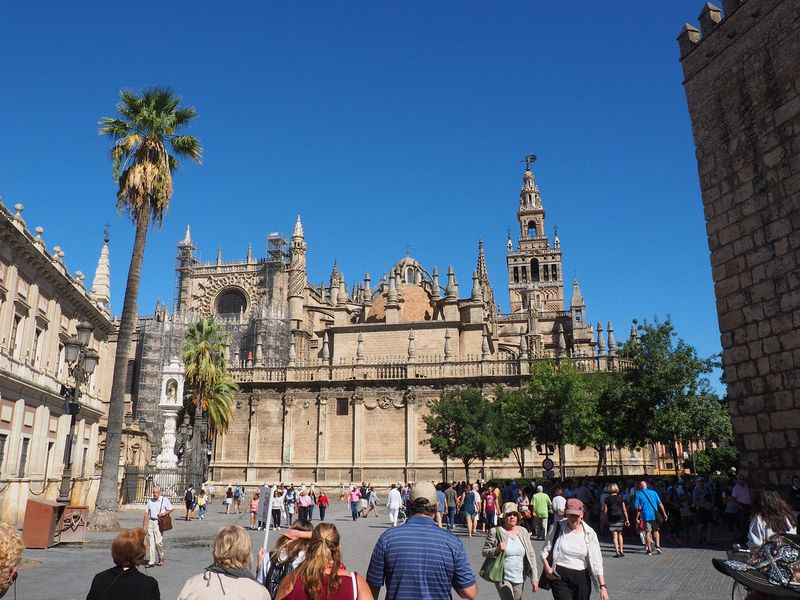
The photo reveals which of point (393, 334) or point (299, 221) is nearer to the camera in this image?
point (393, 334)

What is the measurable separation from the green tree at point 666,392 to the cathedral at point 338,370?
5.27m

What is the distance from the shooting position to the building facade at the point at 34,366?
18891 mm

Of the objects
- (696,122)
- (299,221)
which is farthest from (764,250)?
(299,221)

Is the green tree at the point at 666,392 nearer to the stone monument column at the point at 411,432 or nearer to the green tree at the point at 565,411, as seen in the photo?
the green tree at the point at 565,411

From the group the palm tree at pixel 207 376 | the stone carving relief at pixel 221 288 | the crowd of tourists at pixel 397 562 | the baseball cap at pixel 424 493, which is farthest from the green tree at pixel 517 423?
the stone carving relief at pixel 221 288

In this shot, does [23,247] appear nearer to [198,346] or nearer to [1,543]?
[198,346]

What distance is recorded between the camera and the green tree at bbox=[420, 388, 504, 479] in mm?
29797

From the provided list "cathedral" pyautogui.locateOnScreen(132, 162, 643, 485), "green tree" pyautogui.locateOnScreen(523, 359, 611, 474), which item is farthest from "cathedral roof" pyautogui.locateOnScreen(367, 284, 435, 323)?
"green tree" pyautogui.locateOnScreen(523, 359, 611, 474)

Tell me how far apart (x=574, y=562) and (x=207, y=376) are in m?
31.0

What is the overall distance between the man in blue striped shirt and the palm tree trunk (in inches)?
605

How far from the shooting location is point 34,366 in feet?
71.7

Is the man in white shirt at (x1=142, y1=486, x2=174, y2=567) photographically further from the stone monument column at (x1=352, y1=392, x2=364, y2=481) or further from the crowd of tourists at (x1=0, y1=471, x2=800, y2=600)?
the stone monument column at (x1=352, y1=392, x2=364, y2=481)

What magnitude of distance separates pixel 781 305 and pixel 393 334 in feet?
112

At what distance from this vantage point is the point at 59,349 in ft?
80.3
